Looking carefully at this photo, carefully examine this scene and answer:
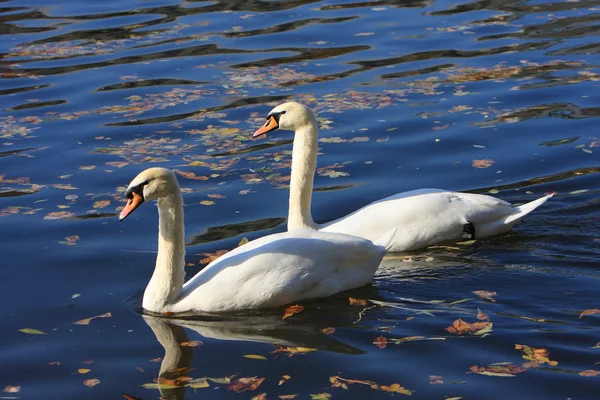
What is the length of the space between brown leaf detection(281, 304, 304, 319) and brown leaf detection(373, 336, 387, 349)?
91 cm

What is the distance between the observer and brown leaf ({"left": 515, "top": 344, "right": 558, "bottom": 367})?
740 centimetres

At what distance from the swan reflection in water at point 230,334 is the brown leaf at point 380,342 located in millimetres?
151

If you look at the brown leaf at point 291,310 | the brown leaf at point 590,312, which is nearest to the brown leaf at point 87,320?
the brown leaf at point 291,310

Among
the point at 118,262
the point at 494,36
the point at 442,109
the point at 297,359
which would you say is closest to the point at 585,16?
the point at 494,36

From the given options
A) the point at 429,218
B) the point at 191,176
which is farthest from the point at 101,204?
the point at 429,218

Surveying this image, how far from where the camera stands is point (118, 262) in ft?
32.1

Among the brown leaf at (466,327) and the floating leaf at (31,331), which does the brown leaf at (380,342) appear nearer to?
the brown leaf at (466,327)

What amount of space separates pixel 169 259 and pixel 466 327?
2.36 metres

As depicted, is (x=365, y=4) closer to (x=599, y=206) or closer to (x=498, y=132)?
(x=498, y=132)

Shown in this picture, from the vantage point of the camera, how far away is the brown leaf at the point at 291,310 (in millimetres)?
8574

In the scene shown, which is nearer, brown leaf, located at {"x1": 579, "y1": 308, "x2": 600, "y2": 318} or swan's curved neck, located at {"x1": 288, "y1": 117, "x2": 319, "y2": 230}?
brown leaf, located at {"x1": 579, "y1": 308, "x2": 600, "y2": 318}

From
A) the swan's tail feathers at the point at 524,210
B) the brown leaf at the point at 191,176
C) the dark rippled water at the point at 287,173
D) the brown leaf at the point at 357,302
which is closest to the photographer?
the dark rippled water at the point at 287,173

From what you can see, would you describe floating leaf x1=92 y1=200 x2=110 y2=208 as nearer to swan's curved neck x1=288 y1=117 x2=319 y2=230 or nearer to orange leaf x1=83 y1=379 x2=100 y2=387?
swan's curved neck x1=288 y1=117 x2=319 y2=230

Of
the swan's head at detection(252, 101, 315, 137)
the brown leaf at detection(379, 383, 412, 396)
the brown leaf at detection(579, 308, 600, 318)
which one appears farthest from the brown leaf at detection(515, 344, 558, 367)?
the swan's head at detection(252, 101, 315, 137)
